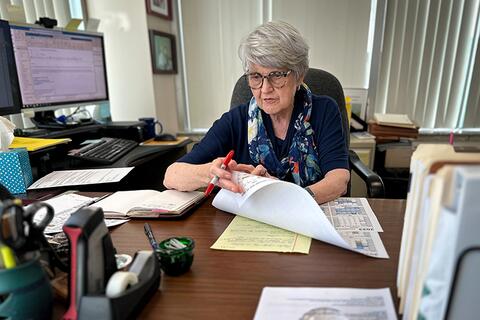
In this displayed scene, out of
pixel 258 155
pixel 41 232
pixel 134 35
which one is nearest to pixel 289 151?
pixel 258 155

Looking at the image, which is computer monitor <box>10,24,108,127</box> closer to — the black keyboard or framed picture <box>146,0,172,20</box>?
the black keyboard

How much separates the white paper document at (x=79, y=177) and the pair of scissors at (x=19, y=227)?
2.43 ft

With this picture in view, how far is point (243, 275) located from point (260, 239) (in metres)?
0.15

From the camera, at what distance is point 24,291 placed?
1.57ft

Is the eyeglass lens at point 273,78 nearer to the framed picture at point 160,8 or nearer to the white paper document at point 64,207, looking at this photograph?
the white paper document at point 64,207

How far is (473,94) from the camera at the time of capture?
258cm

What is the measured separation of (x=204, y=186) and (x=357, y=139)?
160cm

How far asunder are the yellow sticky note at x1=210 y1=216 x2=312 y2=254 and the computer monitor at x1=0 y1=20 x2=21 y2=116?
121cm

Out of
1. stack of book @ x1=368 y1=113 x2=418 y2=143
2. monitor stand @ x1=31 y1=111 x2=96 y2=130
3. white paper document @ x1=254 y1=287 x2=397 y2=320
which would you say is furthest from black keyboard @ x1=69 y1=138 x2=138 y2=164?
stack of book @ x1=368 y1=113 x2=418 y2=143

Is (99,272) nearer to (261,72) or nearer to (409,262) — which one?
(409,262)

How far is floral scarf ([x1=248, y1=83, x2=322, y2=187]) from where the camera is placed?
131 centimetres

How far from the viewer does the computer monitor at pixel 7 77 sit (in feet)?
4.62

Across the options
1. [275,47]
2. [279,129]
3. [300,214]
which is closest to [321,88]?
[279,129]

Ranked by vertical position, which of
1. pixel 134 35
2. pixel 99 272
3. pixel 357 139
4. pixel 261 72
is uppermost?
pixel 134 35
